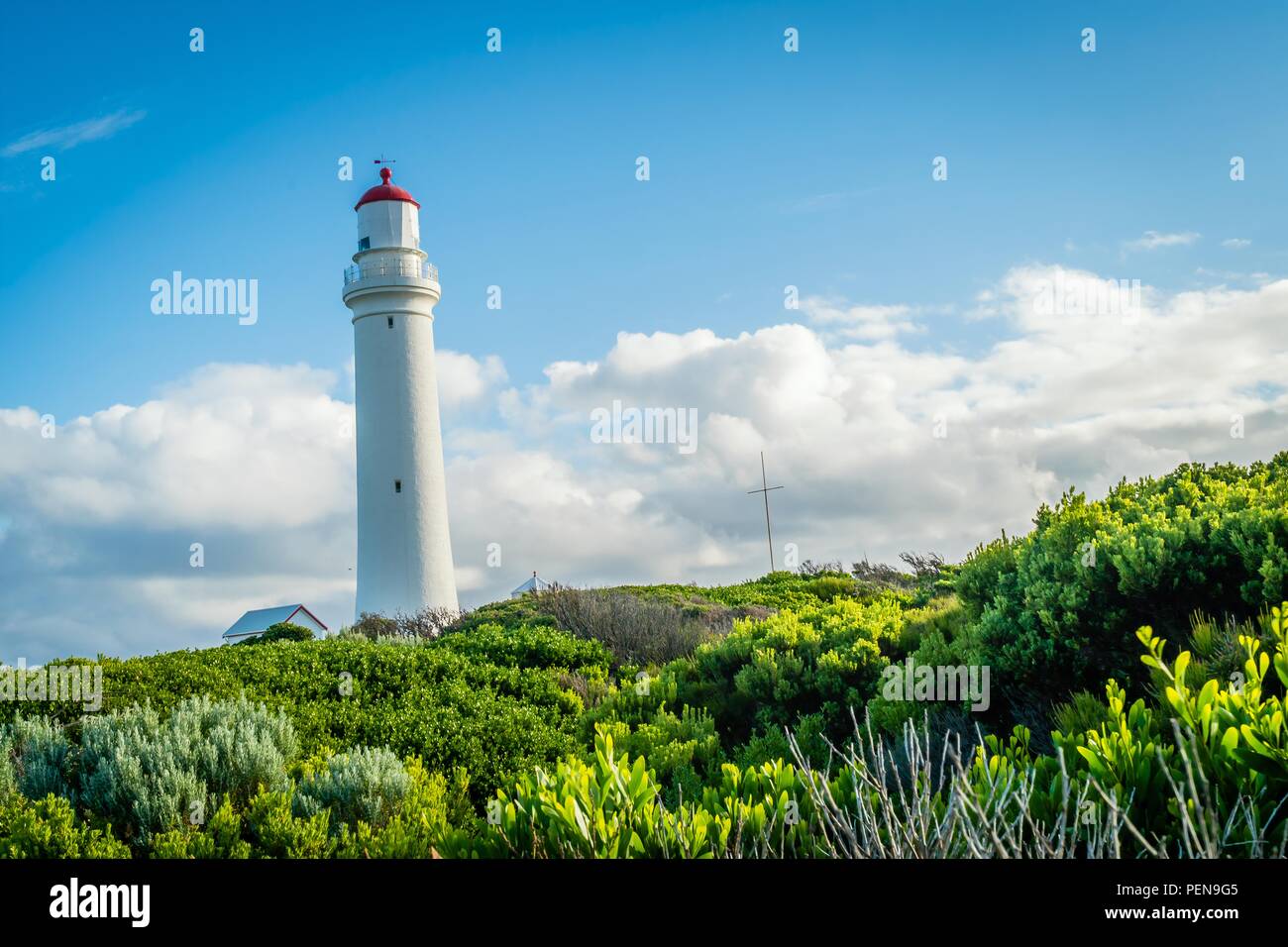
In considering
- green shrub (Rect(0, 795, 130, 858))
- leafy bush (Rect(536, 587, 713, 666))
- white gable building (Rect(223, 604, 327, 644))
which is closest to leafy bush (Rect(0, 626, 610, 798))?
leafy bush (Rect(536, 587, 713, 666))

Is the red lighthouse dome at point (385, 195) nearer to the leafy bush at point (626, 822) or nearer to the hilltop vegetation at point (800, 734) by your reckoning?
the hilltop vegetation at point (800, 734)

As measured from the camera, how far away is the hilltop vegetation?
3.84 metres

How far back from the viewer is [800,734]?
7828 mm

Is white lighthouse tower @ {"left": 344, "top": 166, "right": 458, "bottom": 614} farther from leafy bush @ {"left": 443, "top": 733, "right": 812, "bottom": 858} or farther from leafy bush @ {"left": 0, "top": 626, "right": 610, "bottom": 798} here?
leafy bush @ {"left": 443, "top": 733, "right": 812, "bottom": 858}

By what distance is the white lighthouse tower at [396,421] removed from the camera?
83.9ft

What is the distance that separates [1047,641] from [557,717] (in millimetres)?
4846

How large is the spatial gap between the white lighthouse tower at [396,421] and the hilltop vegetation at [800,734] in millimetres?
14076
